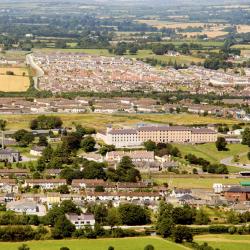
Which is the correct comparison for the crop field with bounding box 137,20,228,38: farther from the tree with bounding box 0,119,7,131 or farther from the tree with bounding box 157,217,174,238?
the tree with bounding box 157,217,174,238

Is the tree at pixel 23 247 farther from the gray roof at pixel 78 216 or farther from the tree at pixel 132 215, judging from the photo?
the tree at pixel 132 215

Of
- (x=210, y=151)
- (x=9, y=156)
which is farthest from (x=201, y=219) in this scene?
(x=210, y=151)

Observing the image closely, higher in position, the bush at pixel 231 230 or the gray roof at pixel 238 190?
the bush at pixel 231 230

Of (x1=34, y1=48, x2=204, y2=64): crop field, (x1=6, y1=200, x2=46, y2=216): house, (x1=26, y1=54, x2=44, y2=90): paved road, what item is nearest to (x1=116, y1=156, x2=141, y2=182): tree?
(x1=6, y1=200, x2=46, y2=216): house

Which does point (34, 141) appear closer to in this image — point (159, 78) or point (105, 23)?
point (159, 78)

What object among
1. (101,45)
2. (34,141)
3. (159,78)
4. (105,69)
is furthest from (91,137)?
(101,45)

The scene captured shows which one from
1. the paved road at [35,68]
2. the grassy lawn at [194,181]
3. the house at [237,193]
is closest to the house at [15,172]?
the grassy lawn at [194,181]

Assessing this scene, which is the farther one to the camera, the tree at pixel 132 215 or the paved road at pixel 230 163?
the paved road at pixel 230 163

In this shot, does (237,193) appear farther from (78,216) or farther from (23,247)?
(23,247)
